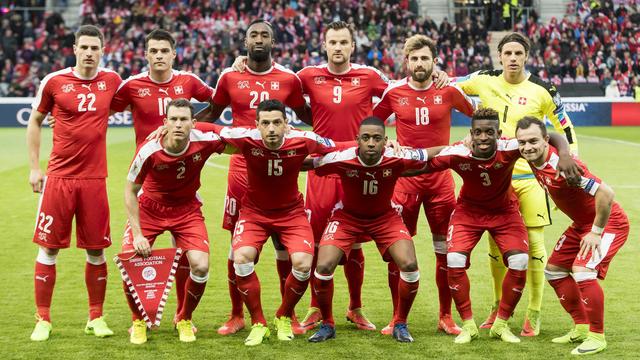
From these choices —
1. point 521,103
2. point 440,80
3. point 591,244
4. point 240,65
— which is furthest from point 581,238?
point 240,65

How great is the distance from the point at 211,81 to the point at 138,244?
77.7 feet

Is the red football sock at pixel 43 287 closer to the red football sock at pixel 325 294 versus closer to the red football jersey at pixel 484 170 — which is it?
the red football sock at pixel 325 294

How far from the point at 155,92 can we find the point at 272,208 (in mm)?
1428

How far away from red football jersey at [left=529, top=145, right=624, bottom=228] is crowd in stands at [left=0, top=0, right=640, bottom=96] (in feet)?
78.9

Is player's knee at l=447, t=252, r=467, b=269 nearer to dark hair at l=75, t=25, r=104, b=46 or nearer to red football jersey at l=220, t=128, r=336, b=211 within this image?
red football jersey at l=220, t=128, r=336, b=211

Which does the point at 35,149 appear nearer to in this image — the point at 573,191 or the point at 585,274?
the point at 573,191

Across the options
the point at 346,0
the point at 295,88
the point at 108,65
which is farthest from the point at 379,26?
the point at 295,88

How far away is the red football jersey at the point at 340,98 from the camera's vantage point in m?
8.05

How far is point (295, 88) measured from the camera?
8.09 meters

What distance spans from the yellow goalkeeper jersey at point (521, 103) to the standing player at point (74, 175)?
3307 mm

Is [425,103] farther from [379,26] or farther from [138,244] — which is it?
[379,26]

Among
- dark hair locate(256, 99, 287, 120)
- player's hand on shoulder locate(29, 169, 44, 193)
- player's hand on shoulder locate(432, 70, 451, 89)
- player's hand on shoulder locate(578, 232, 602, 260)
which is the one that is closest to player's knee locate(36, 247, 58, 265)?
player's hand on shoulder locate(29, 169, 44, 193)

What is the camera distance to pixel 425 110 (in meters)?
7.87

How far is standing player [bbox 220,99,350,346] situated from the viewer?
7281 millimetres
